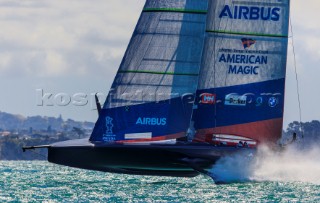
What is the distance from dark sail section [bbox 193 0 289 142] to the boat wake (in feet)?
2.74

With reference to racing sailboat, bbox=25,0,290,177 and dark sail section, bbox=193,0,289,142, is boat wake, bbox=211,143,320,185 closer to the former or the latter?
racing sailboat, bbox=25,0,290,177

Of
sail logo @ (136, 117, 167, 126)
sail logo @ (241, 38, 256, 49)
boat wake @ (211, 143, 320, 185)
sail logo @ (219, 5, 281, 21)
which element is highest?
sail logo @ (219, 5, 281, 21)

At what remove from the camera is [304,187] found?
1843 inches

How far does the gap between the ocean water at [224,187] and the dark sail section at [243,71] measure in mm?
1255

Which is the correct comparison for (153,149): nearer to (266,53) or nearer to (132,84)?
(132,84)

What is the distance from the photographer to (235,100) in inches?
1770

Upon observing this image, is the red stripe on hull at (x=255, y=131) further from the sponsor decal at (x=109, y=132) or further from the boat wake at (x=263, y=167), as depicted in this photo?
the sponsor decal at (x=109, y=132)

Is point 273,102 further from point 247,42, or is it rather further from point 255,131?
point 247,42

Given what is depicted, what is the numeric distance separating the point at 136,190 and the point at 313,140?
237ft

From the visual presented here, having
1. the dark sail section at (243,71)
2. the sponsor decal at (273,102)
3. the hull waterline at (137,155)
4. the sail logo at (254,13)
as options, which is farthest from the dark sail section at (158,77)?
the sponsor decal at (273,102)

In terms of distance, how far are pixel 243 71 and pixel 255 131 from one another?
2119 millimetres

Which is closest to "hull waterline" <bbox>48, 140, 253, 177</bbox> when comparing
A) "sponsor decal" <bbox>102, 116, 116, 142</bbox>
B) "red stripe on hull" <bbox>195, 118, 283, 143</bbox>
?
"sponsor decal" <bbox>102, 116, 116, 142</bbox>

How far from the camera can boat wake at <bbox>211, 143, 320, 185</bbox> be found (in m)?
43.9

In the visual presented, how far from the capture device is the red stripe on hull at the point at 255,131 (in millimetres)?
45031
